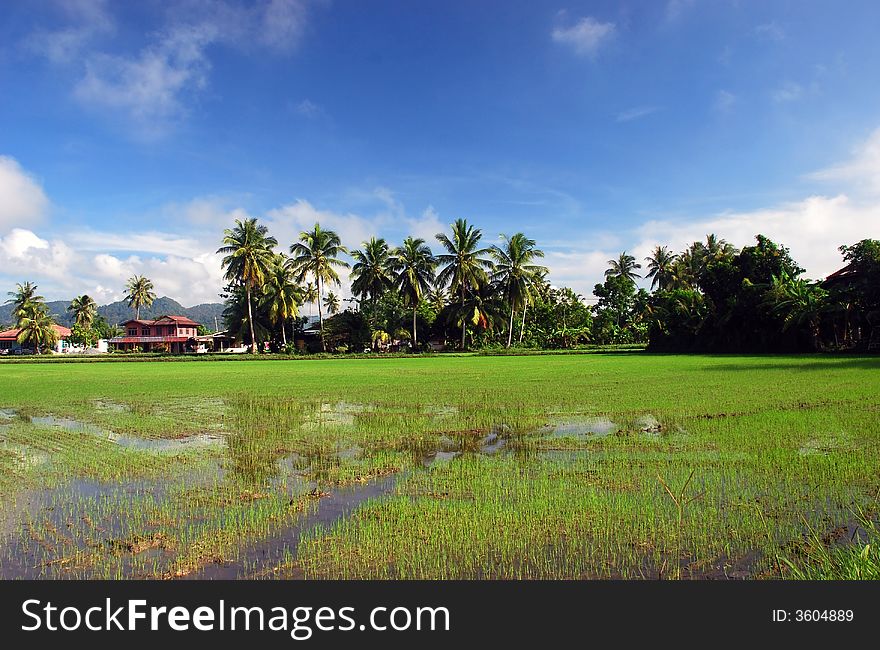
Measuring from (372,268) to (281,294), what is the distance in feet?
23.9

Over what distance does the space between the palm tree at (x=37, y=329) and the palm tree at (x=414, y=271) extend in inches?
1358

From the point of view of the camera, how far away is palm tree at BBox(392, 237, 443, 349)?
142 ft

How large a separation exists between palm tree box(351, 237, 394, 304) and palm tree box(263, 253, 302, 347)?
485cm

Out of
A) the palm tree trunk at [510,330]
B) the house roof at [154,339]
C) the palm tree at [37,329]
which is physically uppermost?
the palm tree at [37,329]

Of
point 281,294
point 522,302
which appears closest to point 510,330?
point 522,302

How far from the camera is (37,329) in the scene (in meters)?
51.9

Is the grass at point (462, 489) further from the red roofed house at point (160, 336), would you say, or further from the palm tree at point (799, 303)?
the red roofed house at point (160, 336)

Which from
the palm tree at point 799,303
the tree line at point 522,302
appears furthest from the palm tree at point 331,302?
the palm tree at point 799,303

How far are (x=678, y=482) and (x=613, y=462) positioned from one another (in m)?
0.96

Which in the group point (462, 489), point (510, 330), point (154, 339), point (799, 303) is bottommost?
point (462, 489)

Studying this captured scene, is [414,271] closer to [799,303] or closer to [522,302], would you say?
[522,302]

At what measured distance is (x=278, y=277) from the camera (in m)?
45.3

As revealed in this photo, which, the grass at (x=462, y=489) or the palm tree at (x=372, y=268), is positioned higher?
the palm tree at (x=372, y=268)

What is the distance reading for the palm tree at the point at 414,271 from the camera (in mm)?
43219
